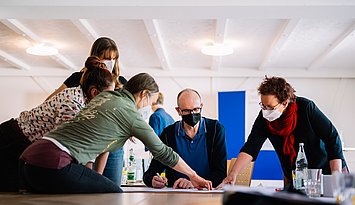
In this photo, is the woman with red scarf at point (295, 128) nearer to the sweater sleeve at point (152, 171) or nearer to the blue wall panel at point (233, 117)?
the sweater sleeve at point (152, 171)

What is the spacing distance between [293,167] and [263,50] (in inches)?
140

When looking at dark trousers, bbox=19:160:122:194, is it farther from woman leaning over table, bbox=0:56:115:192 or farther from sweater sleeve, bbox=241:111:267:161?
sweater sleeve, bbox=241:111:267:161

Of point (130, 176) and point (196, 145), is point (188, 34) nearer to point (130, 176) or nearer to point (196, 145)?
point (130, 176)

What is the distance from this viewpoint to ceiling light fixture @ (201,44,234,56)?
5430 millimetres

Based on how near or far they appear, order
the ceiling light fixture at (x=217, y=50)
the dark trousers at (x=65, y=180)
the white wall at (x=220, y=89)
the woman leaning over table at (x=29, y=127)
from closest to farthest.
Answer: the dark trousers at (x=65, y=180) → the woman leaning over table at (x=29, y=127) → the ceiling light fixture at (x=217, y=50) → the white wall at (x=220, y=89)

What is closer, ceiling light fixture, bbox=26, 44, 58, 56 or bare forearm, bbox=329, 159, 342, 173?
bare forearm, bbox=329, 159, 342, 173

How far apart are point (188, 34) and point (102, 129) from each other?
11.1 ft

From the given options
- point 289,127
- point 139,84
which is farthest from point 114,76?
point 289,127

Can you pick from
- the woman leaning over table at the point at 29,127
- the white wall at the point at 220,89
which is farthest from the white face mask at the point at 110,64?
the white wall at the point at 220,89

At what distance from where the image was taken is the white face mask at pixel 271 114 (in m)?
2.36

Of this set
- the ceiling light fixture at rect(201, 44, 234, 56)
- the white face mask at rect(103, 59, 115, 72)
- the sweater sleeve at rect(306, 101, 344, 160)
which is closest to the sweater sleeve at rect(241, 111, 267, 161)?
the sweater sleeve at rect(306, 101, 344, 160)

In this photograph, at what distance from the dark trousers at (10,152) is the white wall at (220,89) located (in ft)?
16.4

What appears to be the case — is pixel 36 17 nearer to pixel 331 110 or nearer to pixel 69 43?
pixel 69 43

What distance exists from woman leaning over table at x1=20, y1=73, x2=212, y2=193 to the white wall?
512 cm
